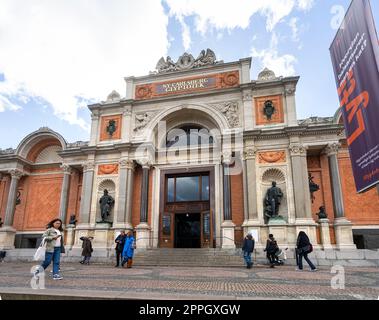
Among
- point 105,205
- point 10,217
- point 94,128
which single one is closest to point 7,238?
point 10,217

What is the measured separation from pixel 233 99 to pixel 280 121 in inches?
120

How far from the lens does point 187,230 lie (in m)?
16.7

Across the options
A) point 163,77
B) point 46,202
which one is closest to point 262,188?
point 163,77

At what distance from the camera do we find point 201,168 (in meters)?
16.9

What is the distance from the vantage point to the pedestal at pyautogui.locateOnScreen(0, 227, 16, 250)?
17.5 metres

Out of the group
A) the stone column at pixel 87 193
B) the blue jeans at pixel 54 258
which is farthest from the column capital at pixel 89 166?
the blue jeans at pixel 54 258

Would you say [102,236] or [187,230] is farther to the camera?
[187,230]

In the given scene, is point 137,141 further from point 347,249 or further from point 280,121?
point 347,249

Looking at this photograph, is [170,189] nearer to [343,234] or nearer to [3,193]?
[343,234]

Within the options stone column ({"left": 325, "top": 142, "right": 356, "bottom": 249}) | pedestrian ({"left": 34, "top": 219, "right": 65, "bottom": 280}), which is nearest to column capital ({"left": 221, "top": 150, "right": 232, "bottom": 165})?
stone column ({"left": 325, "top": 142, "right": 356, "bottom": 249})

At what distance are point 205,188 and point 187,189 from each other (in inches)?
44.7

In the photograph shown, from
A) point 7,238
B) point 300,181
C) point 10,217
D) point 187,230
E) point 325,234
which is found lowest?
point 7,238

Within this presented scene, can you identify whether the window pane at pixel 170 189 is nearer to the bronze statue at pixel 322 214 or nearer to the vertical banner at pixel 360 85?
the bronze statue at pixel 322 214

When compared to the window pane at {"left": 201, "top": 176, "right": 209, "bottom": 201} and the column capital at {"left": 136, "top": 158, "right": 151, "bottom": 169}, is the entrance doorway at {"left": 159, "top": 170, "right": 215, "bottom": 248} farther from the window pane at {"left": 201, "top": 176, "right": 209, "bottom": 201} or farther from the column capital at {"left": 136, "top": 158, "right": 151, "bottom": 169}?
the column capital at {"left": 136, "top": 158, "right": 151, "bottom": 169}
